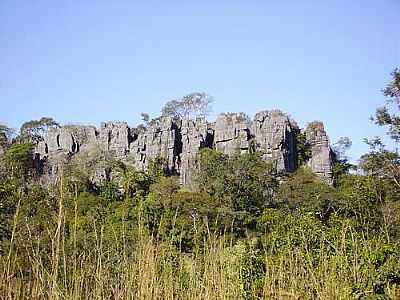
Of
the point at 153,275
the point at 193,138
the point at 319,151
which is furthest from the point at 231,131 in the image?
the point at 153,275

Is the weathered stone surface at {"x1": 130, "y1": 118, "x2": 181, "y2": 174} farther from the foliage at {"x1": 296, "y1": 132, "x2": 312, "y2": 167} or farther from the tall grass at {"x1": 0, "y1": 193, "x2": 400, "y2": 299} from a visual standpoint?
the tall grass at {"x1": 0, "y1": 193, "x2": 400, "y2": 299}

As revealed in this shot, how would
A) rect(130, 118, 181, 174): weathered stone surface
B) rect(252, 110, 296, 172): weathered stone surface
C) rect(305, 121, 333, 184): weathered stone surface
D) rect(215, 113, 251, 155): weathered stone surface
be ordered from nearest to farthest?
1. rect(305, 121, 333, 184): weathered stone surface
2. rect(252, 110, 296, 172): weathered stone surface
3. rect(215, 113, 251, 155): weathered stone surface
4. rect(130, 118, 181, 174): weathered stone surface

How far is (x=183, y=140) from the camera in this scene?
42219 mm

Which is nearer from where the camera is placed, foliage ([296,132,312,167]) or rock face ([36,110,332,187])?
rock face ([36,110,332,187])

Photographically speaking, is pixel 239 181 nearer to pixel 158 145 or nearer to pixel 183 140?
pixel 183 140

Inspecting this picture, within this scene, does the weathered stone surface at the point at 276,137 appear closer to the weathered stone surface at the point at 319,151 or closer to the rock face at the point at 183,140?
the rock face at the point at 183,140

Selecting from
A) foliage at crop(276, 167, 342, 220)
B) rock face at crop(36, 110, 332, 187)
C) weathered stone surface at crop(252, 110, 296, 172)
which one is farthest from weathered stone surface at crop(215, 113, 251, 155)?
foliage at crop(276, 167, 342, 220)

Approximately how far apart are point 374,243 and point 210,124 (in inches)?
1590

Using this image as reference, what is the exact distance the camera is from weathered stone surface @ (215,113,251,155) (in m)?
40.3

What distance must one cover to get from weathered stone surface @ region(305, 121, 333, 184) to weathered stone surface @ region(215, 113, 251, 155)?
179 inches

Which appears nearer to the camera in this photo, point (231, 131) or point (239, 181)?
point (239, 181)

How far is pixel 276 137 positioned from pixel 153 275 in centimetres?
3839

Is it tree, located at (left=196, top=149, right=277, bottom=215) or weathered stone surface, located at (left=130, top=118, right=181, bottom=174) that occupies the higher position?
weathered stone surface, located at (left=130, top=118, right=181, bottom=174)

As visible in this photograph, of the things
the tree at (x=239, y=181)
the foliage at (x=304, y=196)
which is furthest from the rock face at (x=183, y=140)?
the foliage at (x=304, y=196)
